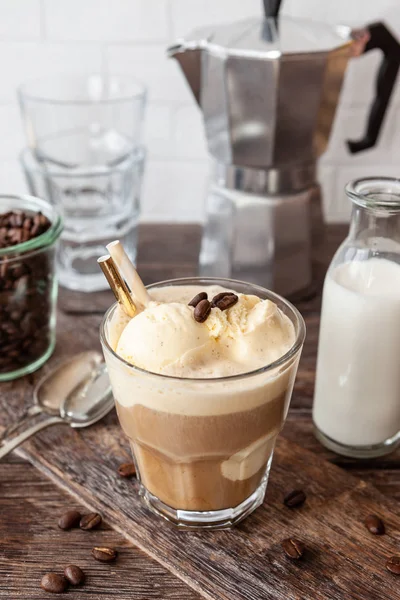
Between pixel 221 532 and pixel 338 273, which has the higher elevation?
pixel 338 273

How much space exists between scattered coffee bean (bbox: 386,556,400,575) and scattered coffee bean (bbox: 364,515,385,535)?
0.04 meters

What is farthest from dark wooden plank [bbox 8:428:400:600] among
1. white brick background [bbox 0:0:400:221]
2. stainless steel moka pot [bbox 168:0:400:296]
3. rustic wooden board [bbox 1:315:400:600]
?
white brick background [bbox 0:0:400:221]

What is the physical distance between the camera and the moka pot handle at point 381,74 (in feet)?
3.82

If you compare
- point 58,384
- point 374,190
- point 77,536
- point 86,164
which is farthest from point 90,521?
point 86,164

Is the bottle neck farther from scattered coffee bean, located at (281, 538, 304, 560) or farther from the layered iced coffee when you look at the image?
scattered coffee bean, located at (281, 538, 304, 560)

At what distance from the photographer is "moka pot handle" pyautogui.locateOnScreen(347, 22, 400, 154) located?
1.17 m

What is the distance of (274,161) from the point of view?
1147 millimetres

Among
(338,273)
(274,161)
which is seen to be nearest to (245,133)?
(274,161)

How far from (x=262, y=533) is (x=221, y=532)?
0.05m

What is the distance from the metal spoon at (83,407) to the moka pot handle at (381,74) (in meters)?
0.65

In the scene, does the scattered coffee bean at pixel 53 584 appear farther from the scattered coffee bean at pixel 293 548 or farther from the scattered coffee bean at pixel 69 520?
the scattered coffee bean at pixel 293 548

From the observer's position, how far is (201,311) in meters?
0.72

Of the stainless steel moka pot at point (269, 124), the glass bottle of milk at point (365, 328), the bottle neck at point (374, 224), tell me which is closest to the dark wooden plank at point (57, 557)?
the glass bottle of milk at point (365, 328)

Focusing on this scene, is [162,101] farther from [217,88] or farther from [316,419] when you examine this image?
[316,419]
